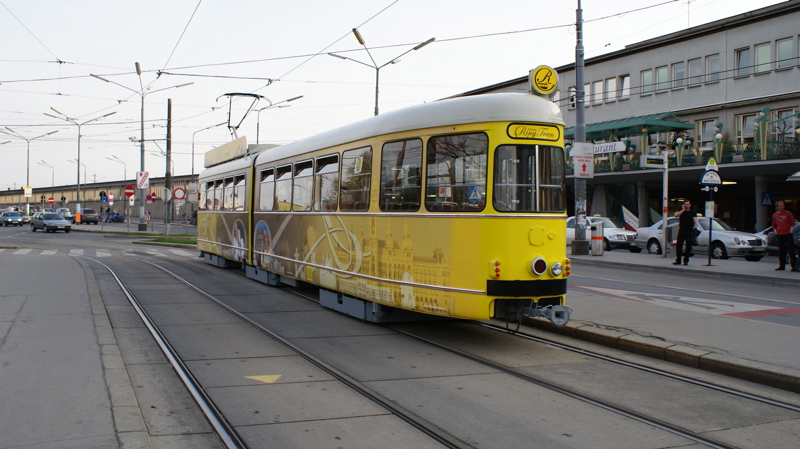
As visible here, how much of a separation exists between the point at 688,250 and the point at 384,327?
12040 mm

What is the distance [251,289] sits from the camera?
529 inches

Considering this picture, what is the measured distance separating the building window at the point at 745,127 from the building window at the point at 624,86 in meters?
7.71

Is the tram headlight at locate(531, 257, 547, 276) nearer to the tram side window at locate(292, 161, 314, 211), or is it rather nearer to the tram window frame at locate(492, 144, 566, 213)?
the tram window frame at locate(492, 144, 566, 213)

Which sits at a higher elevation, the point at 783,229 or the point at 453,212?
the point at 453,212

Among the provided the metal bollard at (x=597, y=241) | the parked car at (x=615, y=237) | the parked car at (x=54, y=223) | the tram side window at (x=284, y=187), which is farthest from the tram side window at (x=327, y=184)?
the parked car at (x=54, y=223)

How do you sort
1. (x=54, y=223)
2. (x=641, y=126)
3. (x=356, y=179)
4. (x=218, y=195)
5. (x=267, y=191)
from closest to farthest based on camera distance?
1. (x=356, y=179)
2. (x=267, y=191)
3. (x=218, y=195)
4. (x=641, y=126)
5. (x=54, y=223)

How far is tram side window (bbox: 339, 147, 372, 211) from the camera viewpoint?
8.94 meters

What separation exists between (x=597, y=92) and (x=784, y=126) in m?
13.4

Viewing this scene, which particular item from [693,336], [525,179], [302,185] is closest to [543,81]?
[525,179]

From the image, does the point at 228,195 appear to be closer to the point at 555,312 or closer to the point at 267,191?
the point at 267,191

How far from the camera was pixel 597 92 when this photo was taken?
4353cm

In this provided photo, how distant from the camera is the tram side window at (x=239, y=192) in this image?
14852 millimetres

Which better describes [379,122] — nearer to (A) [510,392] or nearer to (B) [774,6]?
(A) [510,392]

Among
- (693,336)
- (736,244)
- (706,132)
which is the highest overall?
(706,132)
